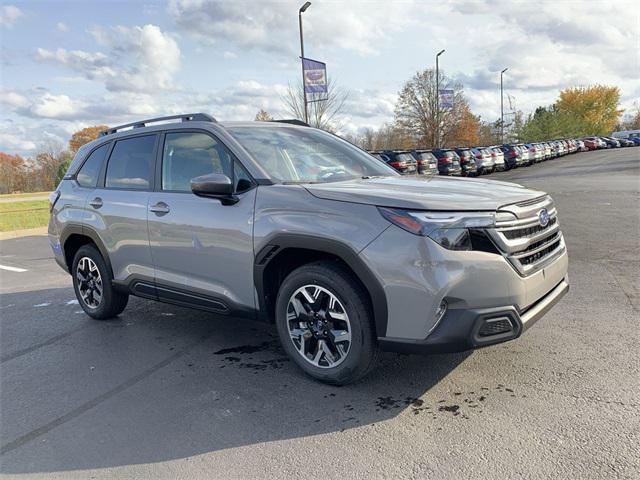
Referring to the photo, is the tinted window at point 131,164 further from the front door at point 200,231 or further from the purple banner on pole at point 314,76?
the purple banner on pole at point 314,76

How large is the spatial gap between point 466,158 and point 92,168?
27.5 meters

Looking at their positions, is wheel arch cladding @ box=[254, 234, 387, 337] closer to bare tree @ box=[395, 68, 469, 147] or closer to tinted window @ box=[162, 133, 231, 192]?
tinted window @ box=[162, 133, 231, 192]

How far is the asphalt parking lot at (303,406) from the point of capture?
107 inches

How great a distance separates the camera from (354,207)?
3229 mm

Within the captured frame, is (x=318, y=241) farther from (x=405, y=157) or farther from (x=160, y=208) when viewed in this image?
(x=405, y=157)

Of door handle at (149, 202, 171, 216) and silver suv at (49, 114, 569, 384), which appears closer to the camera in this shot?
silver suv at (49, 114, 569, 384)

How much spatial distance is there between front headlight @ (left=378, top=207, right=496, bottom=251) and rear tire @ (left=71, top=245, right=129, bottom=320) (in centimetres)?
336

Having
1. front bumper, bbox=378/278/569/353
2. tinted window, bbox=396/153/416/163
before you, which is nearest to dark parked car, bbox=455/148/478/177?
tinted window, bbox=396/153/416/163

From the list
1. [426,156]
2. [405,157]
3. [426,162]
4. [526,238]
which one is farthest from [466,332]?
[426,156]

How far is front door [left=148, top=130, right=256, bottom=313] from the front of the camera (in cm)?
381

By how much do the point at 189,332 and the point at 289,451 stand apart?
93.7 inches

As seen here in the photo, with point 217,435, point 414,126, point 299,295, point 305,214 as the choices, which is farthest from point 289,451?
point 414,126

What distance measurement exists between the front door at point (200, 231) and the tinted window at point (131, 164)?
0.22 metres

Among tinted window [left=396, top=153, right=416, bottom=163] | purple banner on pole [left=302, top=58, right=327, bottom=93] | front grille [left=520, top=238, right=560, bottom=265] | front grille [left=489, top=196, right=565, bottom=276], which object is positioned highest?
purple banner on pole [left=302, top=58, right=327, bottom=93]
